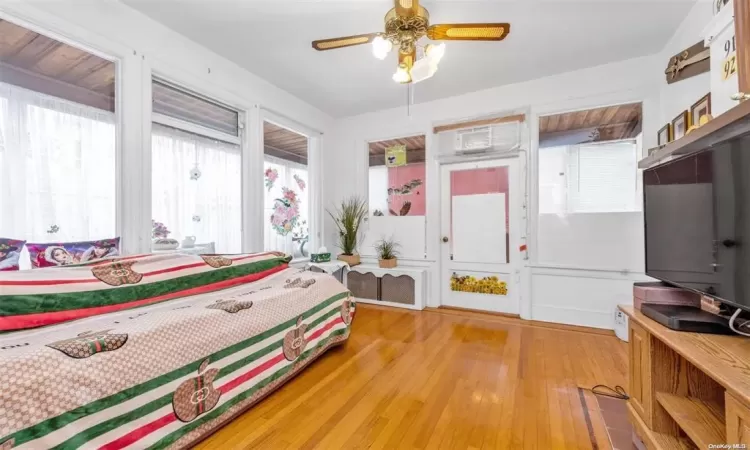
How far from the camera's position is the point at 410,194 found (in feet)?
13.7

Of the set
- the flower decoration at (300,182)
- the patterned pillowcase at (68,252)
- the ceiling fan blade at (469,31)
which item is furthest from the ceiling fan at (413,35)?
the flower decoration at (300,182)

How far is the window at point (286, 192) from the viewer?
3.57 meters

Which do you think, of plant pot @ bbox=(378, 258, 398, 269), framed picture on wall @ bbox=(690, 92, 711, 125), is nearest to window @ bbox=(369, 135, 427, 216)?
plant pot @ bbox=(378, 258, 398, 269)

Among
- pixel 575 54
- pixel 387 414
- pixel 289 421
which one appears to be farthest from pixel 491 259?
pixel 289 421

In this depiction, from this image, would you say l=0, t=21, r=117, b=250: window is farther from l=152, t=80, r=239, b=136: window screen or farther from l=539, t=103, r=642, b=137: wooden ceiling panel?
l=539, t=103, r=642, b=137: wooden ceiling panel

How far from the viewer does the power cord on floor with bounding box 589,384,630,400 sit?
6.09 feet

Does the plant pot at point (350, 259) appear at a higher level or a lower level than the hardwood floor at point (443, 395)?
higher

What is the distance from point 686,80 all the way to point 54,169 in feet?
15.1

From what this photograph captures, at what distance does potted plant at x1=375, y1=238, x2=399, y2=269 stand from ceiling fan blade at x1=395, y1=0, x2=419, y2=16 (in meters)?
2.86

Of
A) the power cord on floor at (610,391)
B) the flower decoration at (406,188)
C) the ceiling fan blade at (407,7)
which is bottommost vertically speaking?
Answer: the power cord on floor at (610,391)

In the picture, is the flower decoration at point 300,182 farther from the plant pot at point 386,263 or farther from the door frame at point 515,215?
the door frame at point 515,215

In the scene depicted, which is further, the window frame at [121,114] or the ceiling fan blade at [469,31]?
the window frame at [121,114]

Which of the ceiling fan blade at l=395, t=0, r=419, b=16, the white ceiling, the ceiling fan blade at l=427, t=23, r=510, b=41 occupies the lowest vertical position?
the ceiling fan blade at l=427, t=23, r=510, b=41

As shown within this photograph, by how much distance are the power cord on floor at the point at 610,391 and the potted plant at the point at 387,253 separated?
251cm
